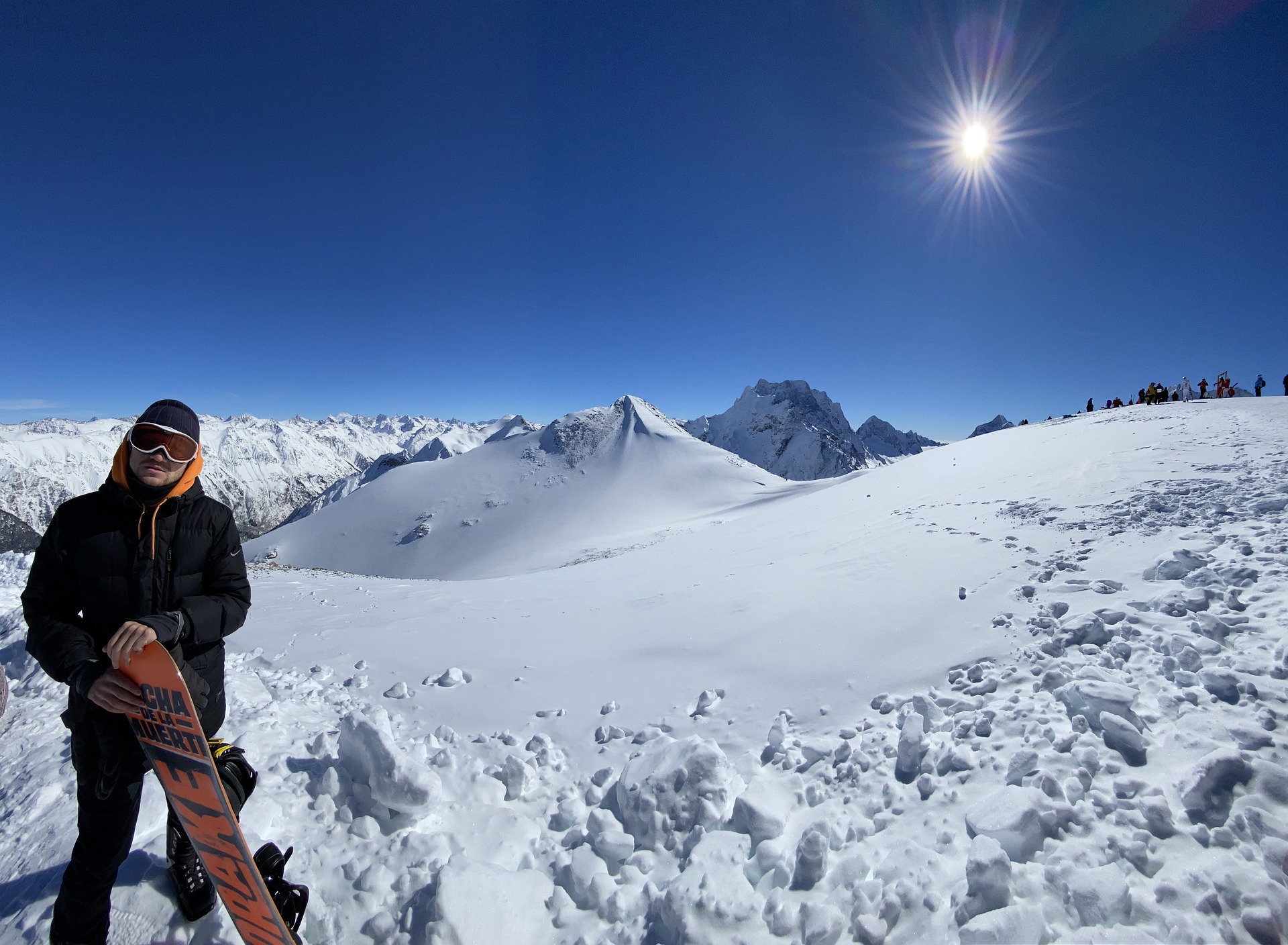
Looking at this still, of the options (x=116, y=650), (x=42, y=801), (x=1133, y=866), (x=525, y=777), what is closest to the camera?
(x=116, y=650)

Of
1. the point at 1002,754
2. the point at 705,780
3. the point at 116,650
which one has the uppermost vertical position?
the point at 116,650

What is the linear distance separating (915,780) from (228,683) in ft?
25.8

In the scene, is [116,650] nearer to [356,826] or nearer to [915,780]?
[356,826]

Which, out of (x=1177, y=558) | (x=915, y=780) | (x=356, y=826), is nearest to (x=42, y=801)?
(x=356, y=826)

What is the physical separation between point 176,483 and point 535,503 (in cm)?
5447

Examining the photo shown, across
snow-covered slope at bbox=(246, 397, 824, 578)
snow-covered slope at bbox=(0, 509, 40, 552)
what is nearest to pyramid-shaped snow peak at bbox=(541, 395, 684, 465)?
snow-covered slope at bbox=(246, 397, 824, 578)

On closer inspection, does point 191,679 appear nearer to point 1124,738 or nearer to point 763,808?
point 763,808

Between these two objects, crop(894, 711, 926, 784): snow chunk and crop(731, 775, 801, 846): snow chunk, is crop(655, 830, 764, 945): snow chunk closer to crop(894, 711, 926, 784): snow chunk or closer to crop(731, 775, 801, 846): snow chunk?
crop(731, 775, 801, 846): snow chunk

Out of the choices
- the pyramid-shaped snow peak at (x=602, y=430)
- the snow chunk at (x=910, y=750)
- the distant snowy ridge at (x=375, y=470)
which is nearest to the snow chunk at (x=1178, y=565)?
the snow chunk at (x=910, y=750)

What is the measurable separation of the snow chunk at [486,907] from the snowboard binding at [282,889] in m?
0.83

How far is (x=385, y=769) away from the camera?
13.0 feet

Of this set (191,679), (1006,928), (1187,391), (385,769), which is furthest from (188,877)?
(1187,391)

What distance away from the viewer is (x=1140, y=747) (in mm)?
3498

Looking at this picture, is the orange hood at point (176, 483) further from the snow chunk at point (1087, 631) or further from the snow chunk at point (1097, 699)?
the snow chunk at point (1087, 631)
